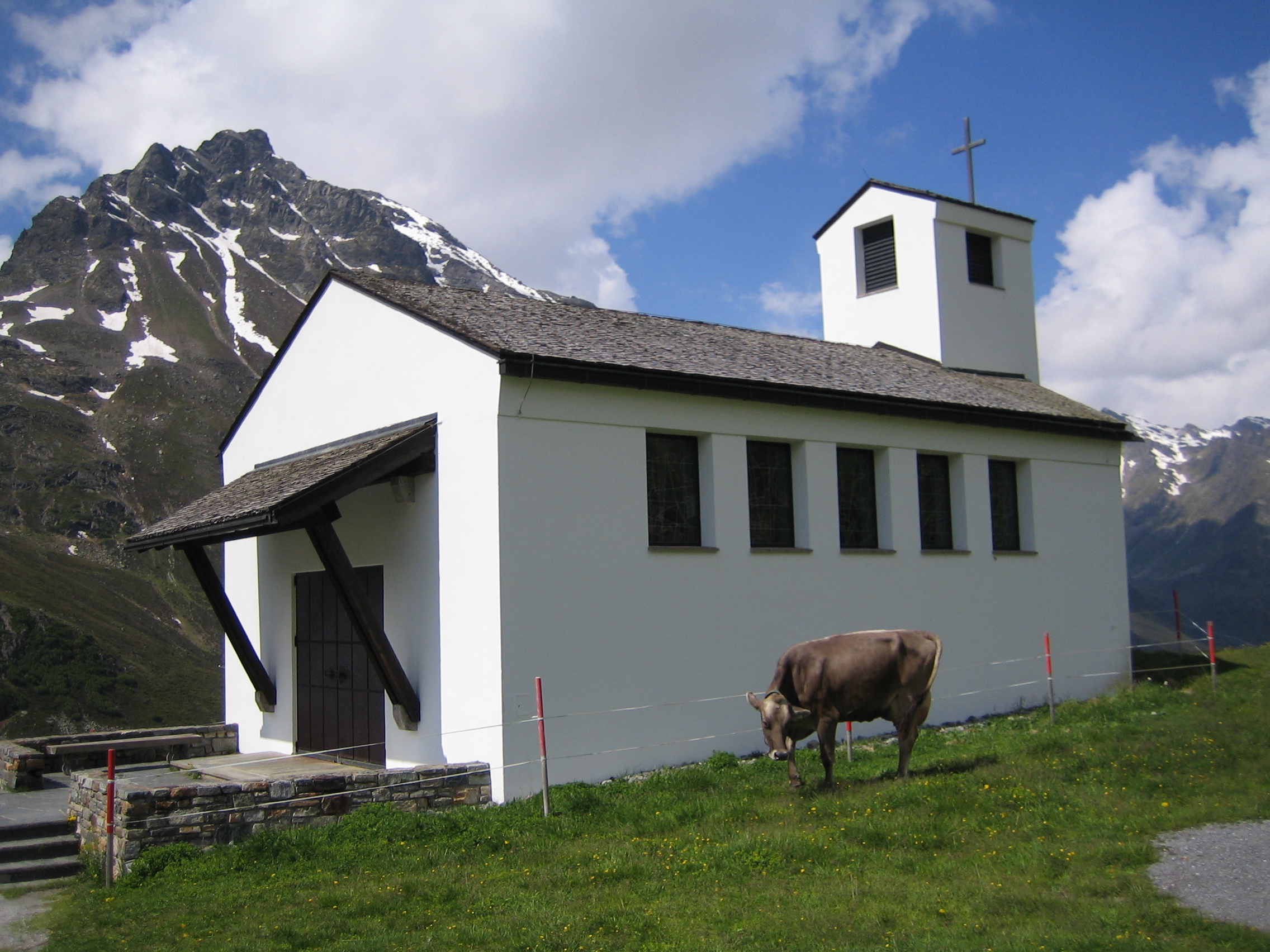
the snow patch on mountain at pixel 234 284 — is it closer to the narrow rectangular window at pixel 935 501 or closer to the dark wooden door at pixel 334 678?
the dark wooden door at pixel 334 678

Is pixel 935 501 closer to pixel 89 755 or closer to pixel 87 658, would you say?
pixel 89 755

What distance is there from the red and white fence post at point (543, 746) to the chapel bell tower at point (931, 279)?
11299 millimetres

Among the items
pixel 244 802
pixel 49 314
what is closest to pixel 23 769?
pixel 244 802

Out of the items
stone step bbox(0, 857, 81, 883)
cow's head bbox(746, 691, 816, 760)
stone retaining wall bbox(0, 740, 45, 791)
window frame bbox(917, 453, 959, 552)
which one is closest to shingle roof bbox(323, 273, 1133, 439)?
window frame bbox(917, 453, 959, 552)

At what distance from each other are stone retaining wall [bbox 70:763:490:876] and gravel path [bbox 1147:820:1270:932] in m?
6.31

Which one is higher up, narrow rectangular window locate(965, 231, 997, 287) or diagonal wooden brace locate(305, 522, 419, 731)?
narrow rectangular window locate(965, 231, 997, 287)

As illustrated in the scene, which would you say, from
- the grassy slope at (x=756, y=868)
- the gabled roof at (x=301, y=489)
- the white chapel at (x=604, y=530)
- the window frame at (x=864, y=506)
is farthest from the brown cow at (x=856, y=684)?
the gabled roof at (x=301, y=489)

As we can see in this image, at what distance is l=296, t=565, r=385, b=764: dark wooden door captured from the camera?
13188 mm

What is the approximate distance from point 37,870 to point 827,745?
7.19m

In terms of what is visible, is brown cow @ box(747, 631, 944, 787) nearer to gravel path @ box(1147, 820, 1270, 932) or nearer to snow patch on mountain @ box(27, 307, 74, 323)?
gravel path @ box(1147, 820, 1270, 932)

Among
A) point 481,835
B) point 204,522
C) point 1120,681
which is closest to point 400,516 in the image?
point 204,522

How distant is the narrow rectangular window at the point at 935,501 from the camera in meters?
15.6

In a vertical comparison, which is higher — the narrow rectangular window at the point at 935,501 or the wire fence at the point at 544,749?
the narrow rectangular window at the point at 935,501

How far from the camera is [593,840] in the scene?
359 inches
